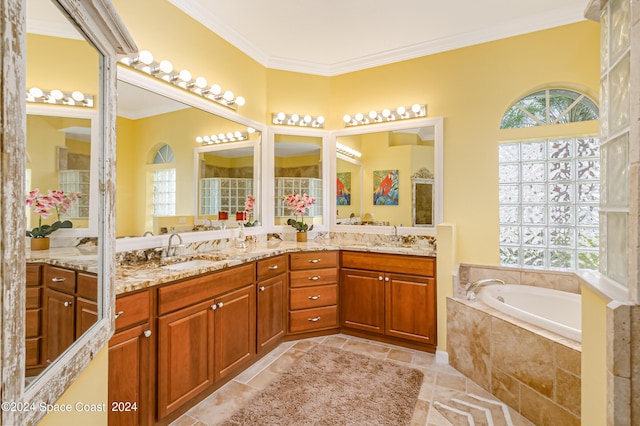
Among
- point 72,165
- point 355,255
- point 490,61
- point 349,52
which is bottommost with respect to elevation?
point 355,255

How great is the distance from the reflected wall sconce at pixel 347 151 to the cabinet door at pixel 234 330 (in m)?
1.91

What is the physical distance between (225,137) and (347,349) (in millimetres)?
2334

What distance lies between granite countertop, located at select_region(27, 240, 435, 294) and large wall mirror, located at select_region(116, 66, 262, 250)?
0.23 metres

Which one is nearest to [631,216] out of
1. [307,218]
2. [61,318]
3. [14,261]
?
[14,261]

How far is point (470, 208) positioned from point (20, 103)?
3151 mm

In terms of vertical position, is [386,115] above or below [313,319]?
above

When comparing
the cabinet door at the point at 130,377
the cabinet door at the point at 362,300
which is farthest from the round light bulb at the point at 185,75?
the cabinet door at the point at 362,300

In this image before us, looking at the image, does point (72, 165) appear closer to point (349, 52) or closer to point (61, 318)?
point (61, 318)

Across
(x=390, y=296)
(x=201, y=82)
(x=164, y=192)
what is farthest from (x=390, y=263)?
(x=201, y=82)

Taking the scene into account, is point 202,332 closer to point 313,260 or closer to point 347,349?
point 313,260

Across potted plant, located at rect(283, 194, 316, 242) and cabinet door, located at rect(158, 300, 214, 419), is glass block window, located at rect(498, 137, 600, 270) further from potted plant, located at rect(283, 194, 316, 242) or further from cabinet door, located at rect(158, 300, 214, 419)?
cabinet door, located at rect(158, 300, 214, 419)

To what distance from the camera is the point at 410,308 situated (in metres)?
2.80

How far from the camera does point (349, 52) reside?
331 cm

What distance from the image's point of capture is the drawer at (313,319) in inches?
117
